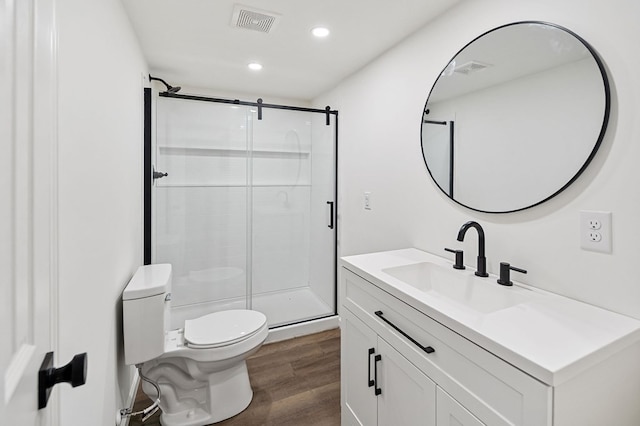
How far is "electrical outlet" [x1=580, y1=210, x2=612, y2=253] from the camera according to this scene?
3.49ft

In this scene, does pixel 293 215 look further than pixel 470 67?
Yes

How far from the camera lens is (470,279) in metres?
1.40

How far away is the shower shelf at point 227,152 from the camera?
2.83m

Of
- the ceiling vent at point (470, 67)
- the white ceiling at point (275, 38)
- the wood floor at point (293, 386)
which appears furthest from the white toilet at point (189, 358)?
the ceiling vent at point (470, 67)

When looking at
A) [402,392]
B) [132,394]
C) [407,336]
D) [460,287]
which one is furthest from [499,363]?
[132,394]

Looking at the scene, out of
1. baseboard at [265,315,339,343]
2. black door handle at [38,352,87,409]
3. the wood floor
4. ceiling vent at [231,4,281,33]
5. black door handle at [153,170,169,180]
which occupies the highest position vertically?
ceiling vent at [231,4,281,33]

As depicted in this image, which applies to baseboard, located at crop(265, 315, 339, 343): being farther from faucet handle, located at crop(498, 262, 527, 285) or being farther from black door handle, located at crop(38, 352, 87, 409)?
black door handle, located at crop(38, 352, 87, 409)

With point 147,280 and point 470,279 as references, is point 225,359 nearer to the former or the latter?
point 147,280

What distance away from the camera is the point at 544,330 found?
91 centimetres

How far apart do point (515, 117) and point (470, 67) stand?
38 cm

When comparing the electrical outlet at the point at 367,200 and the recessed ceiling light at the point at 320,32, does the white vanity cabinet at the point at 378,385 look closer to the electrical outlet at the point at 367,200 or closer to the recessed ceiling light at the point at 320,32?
Result: the electrical outlet at the point at 367,200

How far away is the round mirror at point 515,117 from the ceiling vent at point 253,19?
3.34 ft

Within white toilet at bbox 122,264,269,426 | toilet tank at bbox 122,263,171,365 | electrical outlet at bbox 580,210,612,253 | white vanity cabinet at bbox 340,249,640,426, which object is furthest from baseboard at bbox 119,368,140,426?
electrical outlet at bbox 580,210,612,253

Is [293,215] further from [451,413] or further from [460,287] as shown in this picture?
[451,413]
